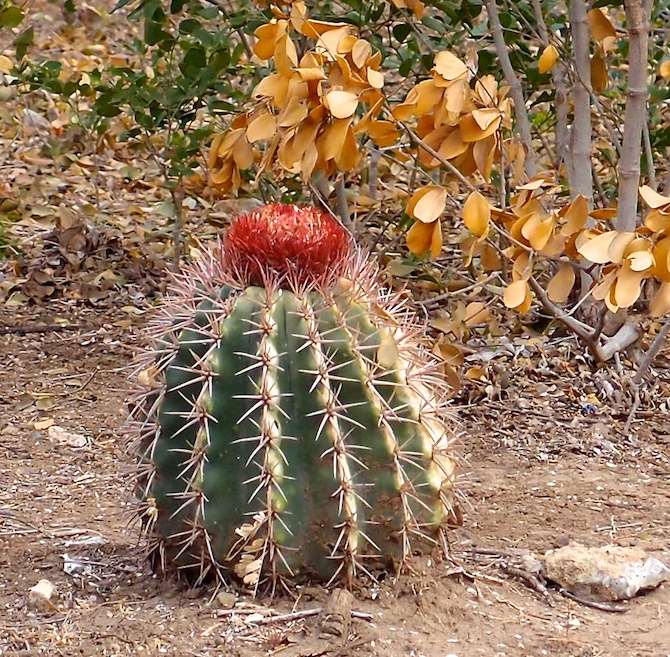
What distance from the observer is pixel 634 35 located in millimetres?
3438

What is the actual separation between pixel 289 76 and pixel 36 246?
116 inches

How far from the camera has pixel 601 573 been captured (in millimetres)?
2482

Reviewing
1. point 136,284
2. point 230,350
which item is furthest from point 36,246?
point 230,350

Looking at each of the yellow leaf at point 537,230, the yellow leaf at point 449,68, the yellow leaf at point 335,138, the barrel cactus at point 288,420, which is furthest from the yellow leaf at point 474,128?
the barrel cactus at point 288,420

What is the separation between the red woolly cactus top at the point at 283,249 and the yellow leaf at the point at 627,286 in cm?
61

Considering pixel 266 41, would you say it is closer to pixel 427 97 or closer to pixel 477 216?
pixel 427 97

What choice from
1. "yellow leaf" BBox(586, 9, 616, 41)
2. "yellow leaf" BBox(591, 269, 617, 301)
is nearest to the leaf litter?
"yellow leaf" BBox(591, 269, 617, 301)

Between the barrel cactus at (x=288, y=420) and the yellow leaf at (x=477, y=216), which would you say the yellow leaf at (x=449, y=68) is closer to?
the yellow leaf at (x=477, y=216)

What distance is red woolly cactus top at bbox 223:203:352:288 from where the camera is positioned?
2328 mm

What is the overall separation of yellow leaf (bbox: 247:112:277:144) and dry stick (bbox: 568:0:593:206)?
4.33 feet

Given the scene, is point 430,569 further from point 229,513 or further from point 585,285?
point 585,285

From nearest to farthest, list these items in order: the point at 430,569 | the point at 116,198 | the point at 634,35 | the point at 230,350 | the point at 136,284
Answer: the point at 230,350
the point at 430,569
the point at 634,35
the point at 136,284
the point at 116,198

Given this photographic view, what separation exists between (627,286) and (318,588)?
0.90 meters

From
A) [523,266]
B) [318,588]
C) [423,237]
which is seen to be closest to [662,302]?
[523,266]
